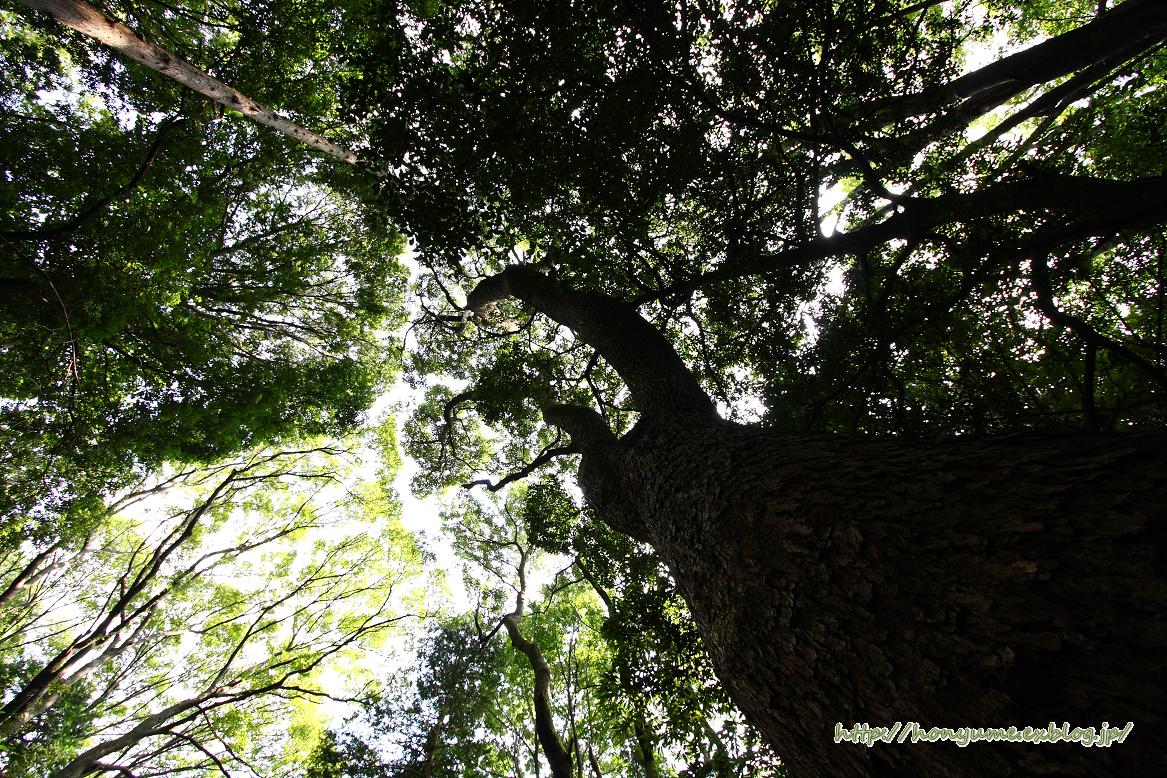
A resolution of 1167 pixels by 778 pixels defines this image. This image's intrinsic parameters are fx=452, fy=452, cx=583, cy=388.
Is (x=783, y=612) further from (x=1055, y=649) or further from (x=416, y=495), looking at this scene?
(x=416, y=495)

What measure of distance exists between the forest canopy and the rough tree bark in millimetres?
32

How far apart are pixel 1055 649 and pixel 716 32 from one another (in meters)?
5.06

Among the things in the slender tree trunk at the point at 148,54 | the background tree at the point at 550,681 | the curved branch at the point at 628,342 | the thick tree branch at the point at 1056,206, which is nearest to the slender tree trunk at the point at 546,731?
the background tree at the point at 550,681

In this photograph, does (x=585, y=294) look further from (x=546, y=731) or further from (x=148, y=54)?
(x=546, y=731)

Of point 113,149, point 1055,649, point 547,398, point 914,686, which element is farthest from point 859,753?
point 113,149

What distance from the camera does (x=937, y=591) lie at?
1.55 m

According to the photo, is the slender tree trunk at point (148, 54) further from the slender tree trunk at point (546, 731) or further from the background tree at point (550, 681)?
the slender tree trunk at point (546, 731)

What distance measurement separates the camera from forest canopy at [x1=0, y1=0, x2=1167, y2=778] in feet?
13.1

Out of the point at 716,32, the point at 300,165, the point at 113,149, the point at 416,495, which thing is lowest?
the point at 716,32

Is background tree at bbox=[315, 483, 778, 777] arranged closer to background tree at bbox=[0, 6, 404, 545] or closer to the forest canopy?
the forest canopy

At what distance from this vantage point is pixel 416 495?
10.1 m

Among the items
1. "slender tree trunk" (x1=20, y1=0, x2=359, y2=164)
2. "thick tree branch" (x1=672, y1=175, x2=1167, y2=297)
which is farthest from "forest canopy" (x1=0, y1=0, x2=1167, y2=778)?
"slender tree trunk" (x1=20, y1=0, x2=359, y2=164)

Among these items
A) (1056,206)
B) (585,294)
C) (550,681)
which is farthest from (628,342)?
(550,681)

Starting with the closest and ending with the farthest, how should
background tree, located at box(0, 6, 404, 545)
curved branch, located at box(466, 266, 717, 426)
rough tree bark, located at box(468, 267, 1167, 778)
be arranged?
rough tree bark, located at box(468, 267, 1167, 778) → curved branch, located at box(466, 266, 717, 426) → background tree, located at box(0, 6, 404, 545)
